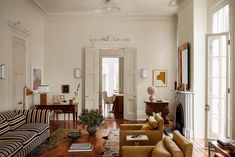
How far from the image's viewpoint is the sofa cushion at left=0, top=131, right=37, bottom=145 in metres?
4.35

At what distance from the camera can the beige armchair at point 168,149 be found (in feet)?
8.79

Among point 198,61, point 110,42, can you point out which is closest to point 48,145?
point 198,61

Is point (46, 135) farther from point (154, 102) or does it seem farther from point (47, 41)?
point (47, 41)

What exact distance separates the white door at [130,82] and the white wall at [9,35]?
3.06m

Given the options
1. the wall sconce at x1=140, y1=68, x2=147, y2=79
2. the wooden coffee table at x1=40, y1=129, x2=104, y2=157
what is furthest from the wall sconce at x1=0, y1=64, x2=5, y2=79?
the wall sconce at x1=140, y1=68, x2=147, y2=79

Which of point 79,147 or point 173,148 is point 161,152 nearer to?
point 173,148

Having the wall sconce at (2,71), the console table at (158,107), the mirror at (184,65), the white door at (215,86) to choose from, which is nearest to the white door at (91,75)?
the console table at (158,107)

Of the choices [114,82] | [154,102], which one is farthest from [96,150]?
[114,82]

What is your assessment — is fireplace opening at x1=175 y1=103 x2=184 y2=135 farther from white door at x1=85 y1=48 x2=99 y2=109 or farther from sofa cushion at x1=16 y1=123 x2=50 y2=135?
sofa cushion at x1=16 y1=123 x2=50 y2=135

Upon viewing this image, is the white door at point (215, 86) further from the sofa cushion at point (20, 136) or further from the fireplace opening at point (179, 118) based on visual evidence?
the sofa cushion at point (20, 136)

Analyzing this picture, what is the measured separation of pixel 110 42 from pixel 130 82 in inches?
64.5

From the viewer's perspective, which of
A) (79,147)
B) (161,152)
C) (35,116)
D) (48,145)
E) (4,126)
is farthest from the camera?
(35,116)

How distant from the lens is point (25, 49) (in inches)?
279

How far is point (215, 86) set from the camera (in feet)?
17.5
